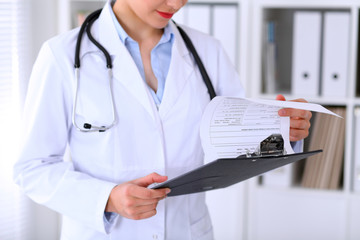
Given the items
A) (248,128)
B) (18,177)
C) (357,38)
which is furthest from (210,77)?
(357,38)

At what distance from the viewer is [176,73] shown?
1.26 m

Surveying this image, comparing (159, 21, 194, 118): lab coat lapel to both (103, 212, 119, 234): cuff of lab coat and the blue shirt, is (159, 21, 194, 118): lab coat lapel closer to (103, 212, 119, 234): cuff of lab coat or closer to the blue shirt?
the blue shirt

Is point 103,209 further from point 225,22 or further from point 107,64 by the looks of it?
point 225,22

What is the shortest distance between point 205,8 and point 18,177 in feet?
4.13

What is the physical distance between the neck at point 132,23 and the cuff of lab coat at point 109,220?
18.5 inches

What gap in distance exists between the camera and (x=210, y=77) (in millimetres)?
1352

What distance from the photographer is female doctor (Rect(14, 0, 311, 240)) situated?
113 cm

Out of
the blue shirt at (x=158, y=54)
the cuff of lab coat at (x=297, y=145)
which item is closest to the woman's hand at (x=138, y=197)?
the blue shirt at (x=158, y=54)

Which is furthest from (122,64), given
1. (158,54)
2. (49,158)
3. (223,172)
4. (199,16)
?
(199,16)

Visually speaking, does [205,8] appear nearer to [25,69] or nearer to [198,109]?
[25,69]

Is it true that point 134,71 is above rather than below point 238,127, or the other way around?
above

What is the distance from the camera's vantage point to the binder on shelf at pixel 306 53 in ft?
6.73

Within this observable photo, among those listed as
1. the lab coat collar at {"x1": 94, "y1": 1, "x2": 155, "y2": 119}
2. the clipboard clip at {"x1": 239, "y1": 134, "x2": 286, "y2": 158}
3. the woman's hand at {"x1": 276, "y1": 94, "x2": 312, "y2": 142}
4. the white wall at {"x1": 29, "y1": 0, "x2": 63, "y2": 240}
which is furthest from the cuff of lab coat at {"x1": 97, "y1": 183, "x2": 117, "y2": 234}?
the white wall at {"x1": 29, "y1": 0, "x2": 63, "y2": 240}

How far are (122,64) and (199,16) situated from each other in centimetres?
99
